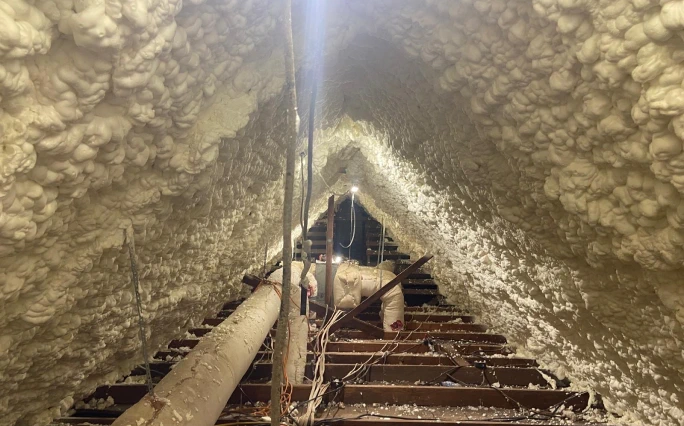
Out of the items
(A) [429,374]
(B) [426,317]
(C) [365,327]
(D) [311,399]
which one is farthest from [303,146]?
(B) [426,317]

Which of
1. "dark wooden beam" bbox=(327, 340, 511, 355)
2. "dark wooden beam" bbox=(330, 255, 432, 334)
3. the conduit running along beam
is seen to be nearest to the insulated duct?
the conduit running along beam

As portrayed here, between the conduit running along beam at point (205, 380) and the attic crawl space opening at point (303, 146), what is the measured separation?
1.17 feet

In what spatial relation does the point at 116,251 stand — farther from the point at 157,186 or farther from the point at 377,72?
the point at 377,72

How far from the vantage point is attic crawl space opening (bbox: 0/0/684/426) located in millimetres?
996

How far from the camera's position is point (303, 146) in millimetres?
2814

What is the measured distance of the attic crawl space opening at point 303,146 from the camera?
1.00 metres

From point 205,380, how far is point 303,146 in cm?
152

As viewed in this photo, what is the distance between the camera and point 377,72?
86.4 inches

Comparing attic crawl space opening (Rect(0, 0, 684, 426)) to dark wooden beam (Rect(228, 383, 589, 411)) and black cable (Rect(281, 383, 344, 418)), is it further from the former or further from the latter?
black cable (Rect(281, 383, 344, 418))

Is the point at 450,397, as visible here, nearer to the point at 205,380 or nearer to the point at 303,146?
the point at 205,380

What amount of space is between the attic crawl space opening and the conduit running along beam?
14.1 inches

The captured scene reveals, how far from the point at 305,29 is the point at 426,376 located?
7.36ft

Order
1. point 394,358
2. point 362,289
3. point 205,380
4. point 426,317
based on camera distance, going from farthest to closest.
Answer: point 426,317
point 362,289
point 394,358
point 205,380

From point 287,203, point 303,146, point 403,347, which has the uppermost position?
point 303,146
